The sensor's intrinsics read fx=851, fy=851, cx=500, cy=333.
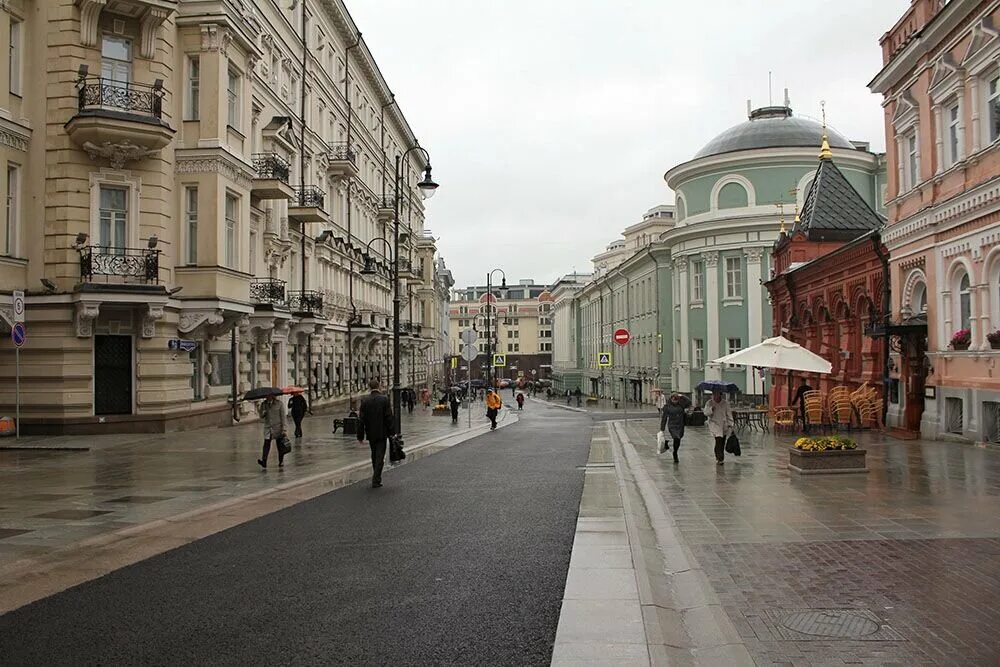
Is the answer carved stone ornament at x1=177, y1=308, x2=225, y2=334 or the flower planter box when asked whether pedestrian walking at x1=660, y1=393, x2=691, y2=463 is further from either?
carved stone ornament at x1=177, y1=308, x2=225, y2=334

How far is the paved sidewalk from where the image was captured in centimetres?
977

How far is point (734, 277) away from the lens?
184ft

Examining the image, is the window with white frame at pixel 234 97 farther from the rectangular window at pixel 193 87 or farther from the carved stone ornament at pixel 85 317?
the carved stone ornament at pixel 85 317

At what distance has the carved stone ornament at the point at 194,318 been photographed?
24125mm

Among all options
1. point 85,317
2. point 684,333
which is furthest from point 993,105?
point 684,333

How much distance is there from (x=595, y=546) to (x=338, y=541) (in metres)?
2.74

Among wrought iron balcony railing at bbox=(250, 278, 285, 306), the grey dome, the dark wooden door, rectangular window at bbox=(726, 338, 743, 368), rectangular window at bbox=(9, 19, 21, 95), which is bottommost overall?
the dark wooden door

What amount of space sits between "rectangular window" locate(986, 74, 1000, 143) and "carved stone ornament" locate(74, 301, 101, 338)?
21343 millimetres

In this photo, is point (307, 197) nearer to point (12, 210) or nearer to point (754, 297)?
point (12, 210)

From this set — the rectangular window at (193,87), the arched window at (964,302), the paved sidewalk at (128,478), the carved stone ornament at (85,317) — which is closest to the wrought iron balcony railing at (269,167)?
the rectangular window at (193,87)

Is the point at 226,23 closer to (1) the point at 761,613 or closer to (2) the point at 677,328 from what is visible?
(1) the point at 761,613

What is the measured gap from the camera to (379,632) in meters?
Answer: 5.89

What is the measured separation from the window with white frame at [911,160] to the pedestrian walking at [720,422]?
10.1 m

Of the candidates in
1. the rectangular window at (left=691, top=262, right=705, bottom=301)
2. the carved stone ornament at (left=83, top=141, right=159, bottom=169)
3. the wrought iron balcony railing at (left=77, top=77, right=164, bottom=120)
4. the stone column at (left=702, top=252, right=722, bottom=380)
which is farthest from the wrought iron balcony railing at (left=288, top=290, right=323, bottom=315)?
the rectangular window at (left=691, top=262, right=705, bottom=301)
